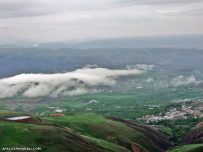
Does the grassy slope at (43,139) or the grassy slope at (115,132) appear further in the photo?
the grassy slope at (115,132)

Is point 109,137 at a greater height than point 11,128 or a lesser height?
lesser

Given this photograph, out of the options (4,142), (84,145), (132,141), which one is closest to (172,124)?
(132,141)

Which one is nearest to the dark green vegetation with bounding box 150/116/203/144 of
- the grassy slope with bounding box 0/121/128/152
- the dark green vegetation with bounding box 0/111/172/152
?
the dark green vegetation with bounding box 0/111/172/152

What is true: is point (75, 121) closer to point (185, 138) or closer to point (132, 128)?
point (132, 128)

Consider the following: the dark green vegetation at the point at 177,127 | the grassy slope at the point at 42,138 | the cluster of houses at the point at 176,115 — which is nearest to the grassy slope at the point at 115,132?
the dark green vegetation at the point at 177,127

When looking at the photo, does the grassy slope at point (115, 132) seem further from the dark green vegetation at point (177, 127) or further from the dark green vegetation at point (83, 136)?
the dark green vegetation at point (177, 127)

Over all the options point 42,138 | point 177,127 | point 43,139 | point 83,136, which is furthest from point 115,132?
point 177,127

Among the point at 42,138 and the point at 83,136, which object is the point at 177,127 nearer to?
the point at 83,136

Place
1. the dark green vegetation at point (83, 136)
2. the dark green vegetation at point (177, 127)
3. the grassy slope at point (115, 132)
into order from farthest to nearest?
the dark green vegetation at point (177, 127) → the grassy slope at point (115, 132) → the dark green vegetation at point (83, 136)
